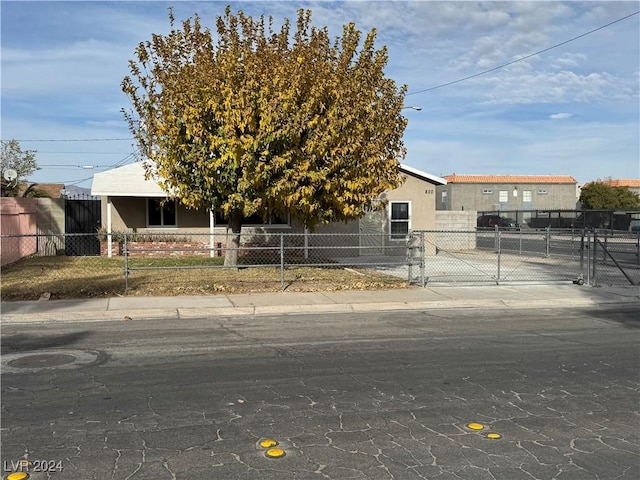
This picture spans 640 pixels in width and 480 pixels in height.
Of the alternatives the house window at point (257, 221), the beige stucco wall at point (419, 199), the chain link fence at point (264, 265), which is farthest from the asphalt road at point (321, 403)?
the beige stucco wall at point (419, 199)

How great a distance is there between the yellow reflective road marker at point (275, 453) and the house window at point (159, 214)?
59.2 ft

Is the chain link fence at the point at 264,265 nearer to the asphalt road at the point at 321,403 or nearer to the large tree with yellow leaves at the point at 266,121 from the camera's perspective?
the large tree with yellow leaves at the point at 266,121

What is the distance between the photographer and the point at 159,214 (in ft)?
70.4

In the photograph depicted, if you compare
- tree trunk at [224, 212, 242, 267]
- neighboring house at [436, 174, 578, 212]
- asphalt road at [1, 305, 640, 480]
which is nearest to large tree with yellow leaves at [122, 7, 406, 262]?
tree trunk at [224, 212, 242, 267]

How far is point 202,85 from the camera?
516 inches

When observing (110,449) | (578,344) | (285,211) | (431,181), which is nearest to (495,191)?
(431,181)

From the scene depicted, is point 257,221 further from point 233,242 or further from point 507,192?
point 507,192

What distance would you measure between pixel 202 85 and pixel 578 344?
9512 mm

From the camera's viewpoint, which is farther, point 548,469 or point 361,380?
point 361,380

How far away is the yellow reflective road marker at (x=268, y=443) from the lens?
4270 millimetres

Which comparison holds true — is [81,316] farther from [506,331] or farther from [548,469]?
[548,469]

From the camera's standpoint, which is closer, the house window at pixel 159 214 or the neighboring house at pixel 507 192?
the house window at pixel 159 214

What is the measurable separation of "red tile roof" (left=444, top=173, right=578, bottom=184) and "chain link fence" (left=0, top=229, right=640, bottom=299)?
51012 mm

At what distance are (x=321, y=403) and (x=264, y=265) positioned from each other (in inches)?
367
